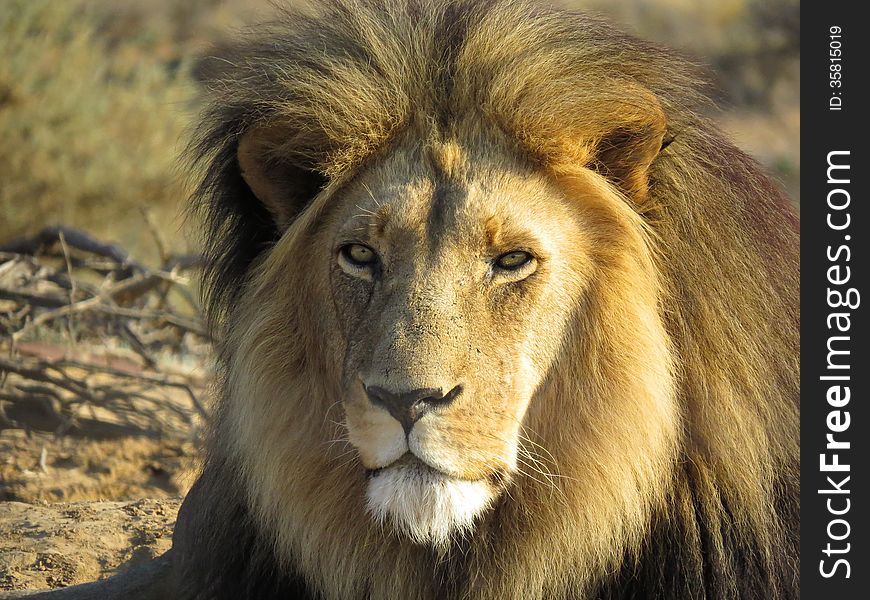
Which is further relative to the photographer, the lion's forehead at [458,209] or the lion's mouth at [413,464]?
the lion's forehead at [458,209]

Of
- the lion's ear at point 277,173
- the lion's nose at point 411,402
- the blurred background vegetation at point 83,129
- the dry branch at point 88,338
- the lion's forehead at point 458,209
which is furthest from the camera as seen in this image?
the blurred background vegetation at point 83,129

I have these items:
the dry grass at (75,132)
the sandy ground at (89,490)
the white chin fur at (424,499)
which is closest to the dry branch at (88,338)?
the sandy ground at (89,490)

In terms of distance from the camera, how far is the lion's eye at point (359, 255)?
2.92 metres

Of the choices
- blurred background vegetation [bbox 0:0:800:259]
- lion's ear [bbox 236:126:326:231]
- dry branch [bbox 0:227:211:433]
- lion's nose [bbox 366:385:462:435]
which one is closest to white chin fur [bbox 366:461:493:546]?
lion's nose [bbox 366:385:462:435]

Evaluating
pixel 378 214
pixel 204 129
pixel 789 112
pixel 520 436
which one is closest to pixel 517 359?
pixel 520 436

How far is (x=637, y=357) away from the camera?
293cm

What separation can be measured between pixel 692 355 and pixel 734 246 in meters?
0.32

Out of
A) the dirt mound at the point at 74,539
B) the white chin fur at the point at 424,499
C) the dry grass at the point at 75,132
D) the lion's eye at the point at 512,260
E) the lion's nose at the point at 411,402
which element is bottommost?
the dirt mound at the point at 74,539

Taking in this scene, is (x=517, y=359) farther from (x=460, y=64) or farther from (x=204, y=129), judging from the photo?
(x=204, y=129)

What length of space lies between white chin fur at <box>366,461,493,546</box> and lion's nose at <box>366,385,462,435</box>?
0.40ft

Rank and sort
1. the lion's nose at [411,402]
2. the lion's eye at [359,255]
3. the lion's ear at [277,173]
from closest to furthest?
the lion's nose at [411,402] → the lion's eye at [359,255] → the lion's ear at [277,173]

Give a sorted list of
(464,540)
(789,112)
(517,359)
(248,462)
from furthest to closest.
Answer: (789,112)
(248,462)
(464,540)
(517,359)

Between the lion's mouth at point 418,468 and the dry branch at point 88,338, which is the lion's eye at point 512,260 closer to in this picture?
the lion's mouth at point 418,468

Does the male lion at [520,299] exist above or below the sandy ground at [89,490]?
above
